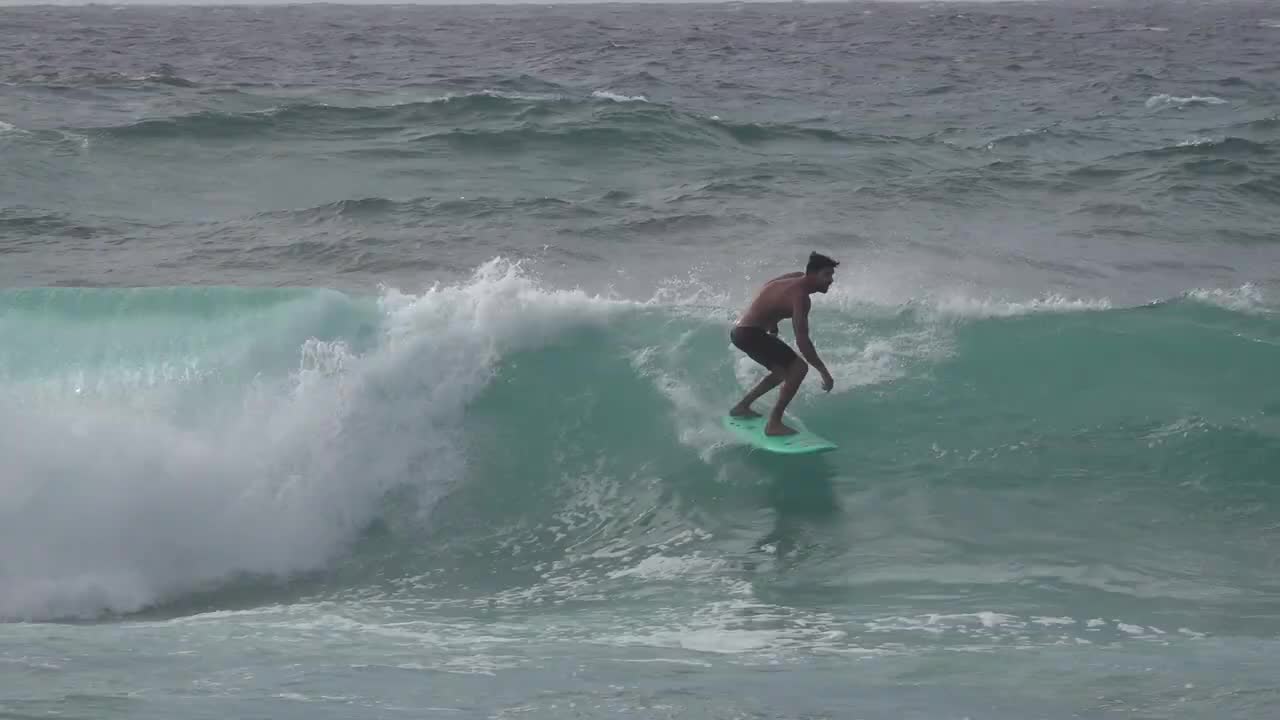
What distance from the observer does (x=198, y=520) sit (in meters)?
8.13

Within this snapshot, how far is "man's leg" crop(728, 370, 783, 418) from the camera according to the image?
8.43 metres

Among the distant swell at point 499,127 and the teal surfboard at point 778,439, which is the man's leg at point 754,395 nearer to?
the teal surfboard at point 778,439

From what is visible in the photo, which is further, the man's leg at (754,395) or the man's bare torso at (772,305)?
the man's leg at (754,395)

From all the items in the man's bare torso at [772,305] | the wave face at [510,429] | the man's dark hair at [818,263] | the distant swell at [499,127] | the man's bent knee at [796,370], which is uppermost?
the distant swell at [499,127]

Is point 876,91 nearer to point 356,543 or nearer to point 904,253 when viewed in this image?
point 904,253

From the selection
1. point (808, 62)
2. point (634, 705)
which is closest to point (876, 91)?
point (808, 62)

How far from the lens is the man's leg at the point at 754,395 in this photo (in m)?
8.43

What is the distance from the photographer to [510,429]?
9461mm

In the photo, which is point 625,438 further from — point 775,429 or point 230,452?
point 230,452

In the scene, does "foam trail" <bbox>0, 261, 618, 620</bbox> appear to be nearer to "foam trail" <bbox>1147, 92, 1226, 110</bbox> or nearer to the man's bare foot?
the man's bare foot

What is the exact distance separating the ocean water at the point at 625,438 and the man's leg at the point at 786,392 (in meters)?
0.51

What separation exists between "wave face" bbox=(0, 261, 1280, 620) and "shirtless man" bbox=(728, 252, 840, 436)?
796 millimetres

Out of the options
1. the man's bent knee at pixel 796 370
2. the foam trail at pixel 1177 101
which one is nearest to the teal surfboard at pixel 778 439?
the man's bent knee at pixel 796 370

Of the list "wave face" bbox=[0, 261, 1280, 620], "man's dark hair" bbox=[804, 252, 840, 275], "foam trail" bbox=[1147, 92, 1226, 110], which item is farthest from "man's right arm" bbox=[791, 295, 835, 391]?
"foam trail" bbox=[1147, 92, 1226, 110]
